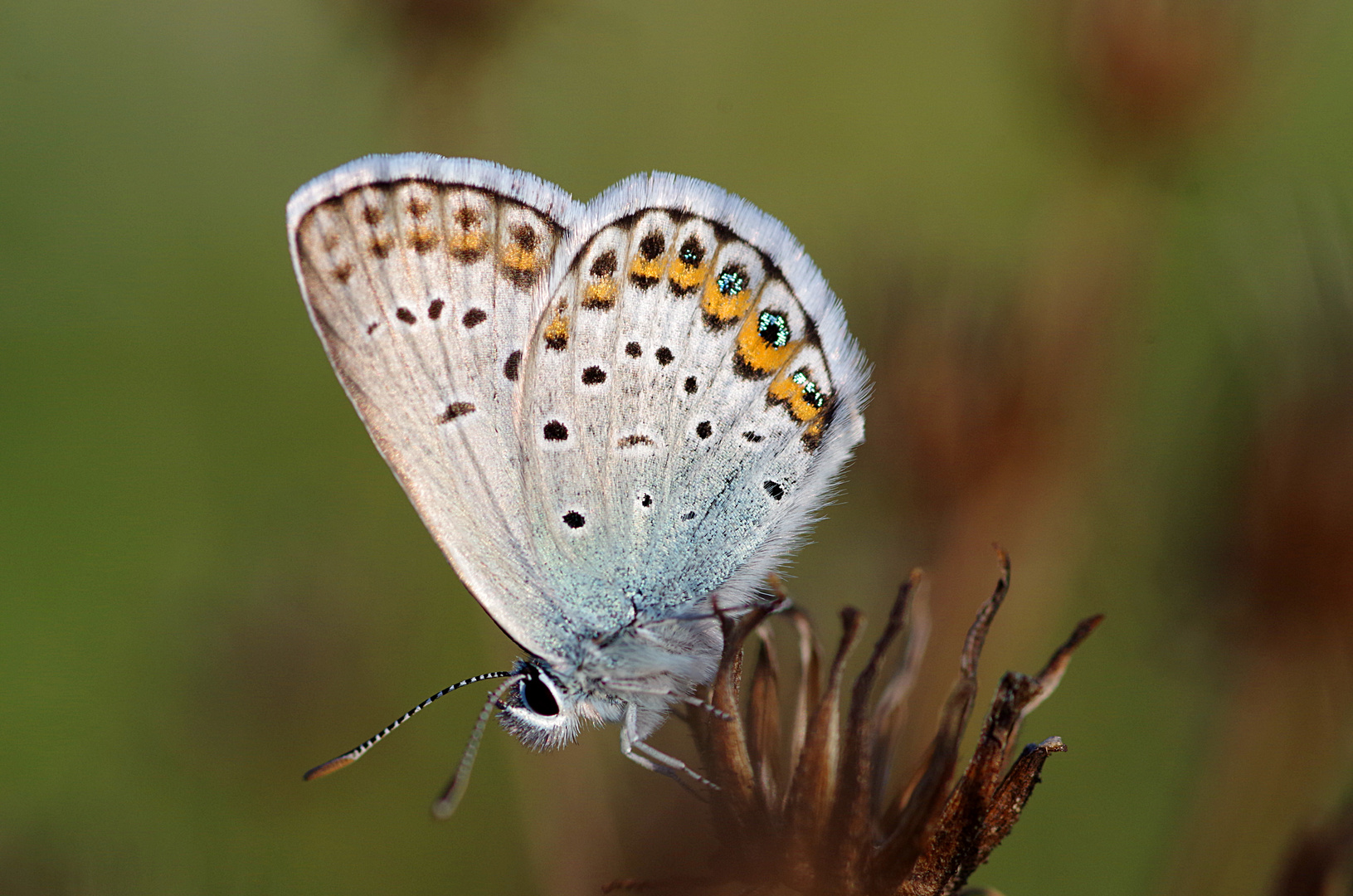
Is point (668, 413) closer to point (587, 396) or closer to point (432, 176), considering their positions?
point (587, 396)

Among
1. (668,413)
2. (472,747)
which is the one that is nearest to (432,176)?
(668,413)

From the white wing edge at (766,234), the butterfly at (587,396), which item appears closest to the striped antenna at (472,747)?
the butterfly at (587,396)

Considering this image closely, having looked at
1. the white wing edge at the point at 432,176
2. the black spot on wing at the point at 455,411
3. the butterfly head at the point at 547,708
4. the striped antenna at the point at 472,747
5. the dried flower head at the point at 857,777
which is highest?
the white wing edge at the point at 432,176

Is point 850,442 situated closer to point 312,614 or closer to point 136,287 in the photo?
point 312,614

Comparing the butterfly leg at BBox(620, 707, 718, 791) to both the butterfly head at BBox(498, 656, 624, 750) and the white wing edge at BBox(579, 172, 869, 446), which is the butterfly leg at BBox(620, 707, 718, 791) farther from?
the white wing edge at BBox(579, 172, 869, 446)

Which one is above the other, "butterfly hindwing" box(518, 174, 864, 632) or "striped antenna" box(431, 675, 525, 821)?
"butterfly hindwing" box(518, 174, 864, 632)

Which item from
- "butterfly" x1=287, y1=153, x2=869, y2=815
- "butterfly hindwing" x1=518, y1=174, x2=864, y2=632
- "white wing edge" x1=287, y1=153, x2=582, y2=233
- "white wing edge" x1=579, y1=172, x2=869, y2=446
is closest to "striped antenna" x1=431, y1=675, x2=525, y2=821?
"butterfly" x1=287, y1=153, x2=869, y2=815

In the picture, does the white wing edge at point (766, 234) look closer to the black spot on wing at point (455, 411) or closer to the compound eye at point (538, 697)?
the black spot on wing at point (455, 411)
